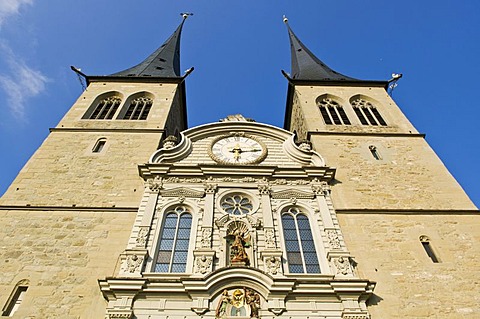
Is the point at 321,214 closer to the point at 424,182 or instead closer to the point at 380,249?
the point at 380,249

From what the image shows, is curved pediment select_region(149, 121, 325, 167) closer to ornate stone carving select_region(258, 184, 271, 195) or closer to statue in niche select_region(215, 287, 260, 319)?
ornate stone carving select_region(258, 184, 271, 195)

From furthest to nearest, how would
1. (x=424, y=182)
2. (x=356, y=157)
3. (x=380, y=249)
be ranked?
(x=356, y=157), (x=424, y=182), (x=380, y=249)

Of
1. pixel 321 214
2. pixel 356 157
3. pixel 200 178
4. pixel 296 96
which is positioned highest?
pixel 296 96

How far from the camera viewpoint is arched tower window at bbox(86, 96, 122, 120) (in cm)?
1580

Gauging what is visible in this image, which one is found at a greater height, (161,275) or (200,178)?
(200,178)

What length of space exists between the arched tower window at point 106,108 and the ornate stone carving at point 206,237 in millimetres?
8033

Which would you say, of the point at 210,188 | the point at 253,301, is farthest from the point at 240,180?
the point at 253,301

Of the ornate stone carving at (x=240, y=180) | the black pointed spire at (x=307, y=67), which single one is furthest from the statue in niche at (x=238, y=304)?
the black pointed spire at (x=307, y=67)

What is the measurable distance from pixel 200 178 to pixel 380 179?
5.50 m

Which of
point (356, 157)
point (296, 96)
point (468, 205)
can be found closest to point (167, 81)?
point (296, 96)

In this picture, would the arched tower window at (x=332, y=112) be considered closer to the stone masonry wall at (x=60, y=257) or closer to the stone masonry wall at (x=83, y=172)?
the stone masonry wall at (x=83, y=172)

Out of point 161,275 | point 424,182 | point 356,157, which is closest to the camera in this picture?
point 161,275

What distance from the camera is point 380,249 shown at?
9734 mm

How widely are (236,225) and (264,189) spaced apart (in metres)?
1.63
